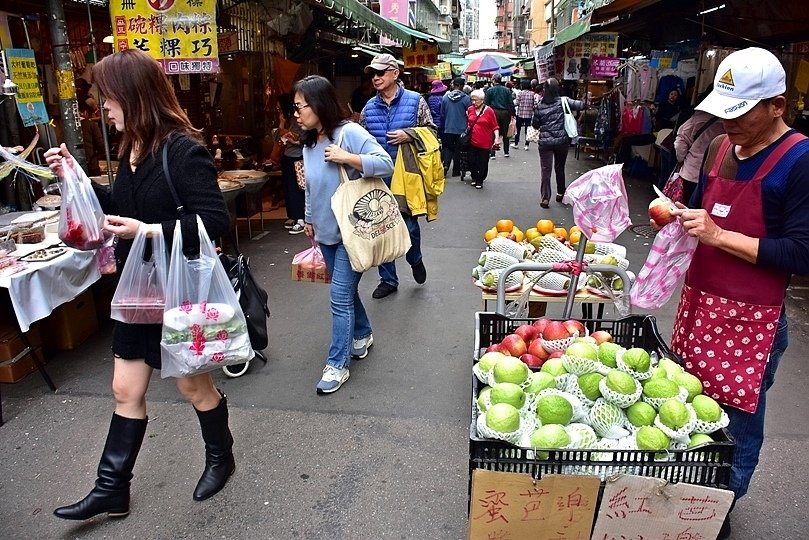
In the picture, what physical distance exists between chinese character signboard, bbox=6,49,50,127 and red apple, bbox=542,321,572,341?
15.5ft

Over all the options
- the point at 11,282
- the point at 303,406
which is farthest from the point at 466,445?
the point at 11,282

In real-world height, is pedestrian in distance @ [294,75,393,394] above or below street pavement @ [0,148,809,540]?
above

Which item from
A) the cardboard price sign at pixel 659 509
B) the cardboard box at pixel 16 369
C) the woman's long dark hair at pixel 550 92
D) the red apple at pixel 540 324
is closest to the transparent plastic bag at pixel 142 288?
the red apple at pixel 540 324

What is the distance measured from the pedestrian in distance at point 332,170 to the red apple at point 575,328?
4.74ft

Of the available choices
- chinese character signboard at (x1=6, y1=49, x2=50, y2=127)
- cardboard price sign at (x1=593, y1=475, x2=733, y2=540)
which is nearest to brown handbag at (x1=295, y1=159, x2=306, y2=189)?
chinese character signboard at (x1=6, y1=49, x2=50, y2=127)

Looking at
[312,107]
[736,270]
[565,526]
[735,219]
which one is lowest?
[565,526]

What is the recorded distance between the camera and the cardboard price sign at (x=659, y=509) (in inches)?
69.7

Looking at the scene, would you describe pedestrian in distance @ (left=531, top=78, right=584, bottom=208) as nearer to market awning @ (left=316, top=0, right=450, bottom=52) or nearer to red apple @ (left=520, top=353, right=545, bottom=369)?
market awning @ (left=316, top=0, right=450, bottom=52)

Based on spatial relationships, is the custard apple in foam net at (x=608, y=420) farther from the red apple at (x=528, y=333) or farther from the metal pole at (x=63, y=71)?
the metal pole at (x=63, y=71)

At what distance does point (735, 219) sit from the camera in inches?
84.4

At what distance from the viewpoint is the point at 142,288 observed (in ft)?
8.24

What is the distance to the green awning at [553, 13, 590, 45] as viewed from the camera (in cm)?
1032

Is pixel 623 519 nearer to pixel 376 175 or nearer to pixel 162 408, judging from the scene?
pixel 376 175

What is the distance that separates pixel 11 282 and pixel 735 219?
3.75 meters
